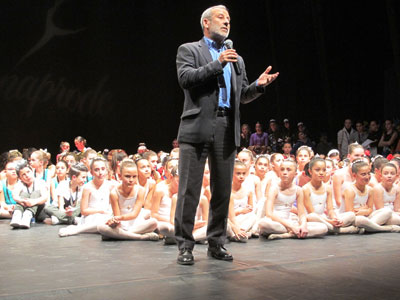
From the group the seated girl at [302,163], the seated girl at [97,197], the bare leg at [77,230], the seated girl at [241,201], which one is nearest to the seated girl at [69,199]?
the seated girl at [97,197]

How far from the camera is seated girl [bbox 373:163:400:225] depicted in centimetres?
442

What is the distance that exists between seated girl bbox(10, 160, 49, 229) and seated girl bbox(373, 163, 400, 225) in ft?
10.2

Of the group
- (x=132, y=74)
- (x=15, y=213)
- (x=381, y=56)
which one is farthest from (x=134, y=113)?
(x=15, y=213)

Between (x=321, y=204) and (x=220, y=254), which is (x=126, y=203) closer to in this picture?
(x=220, y=254)

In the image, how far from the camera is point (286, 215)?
166 inches

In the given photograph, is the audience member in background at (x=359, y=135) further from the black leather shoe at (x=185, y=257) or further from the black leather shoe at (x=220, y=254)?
the black leather shoe at (x=185, y=257)

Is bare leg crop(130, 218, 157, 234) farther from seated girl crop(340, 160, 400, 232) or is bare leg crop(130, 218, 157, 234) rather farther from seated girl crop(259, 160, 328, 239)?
seated girl crop(340, 160, 400, 232)

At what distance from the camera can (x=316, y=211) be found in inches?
174

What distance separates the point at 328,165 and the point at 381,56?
6.43 metres

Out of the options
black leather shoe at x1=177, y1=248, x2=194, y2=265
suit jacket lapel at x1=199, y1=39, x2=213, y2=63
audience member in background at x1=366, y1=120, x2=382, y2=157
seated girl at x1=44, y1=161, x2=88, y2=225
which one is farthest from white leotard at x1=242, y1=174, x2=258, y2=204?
audience member in background at x1=366, y1=120, x2=382, y2=157

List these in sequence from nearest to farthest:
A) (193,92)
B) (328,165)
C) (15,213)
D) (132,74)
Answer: (193,92) < (15,213) < (328,165) < (132,74)

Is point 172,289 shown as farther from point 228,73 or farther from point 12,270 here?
point 228,73

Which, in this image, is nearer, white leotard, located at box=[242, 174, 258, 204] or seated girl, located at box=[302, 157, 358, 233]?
seated girl, located at box=[302, 157, 358, 233]

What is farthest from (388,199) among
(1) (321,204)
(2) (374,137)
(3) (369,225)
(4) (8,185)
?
(4) (8,185)
